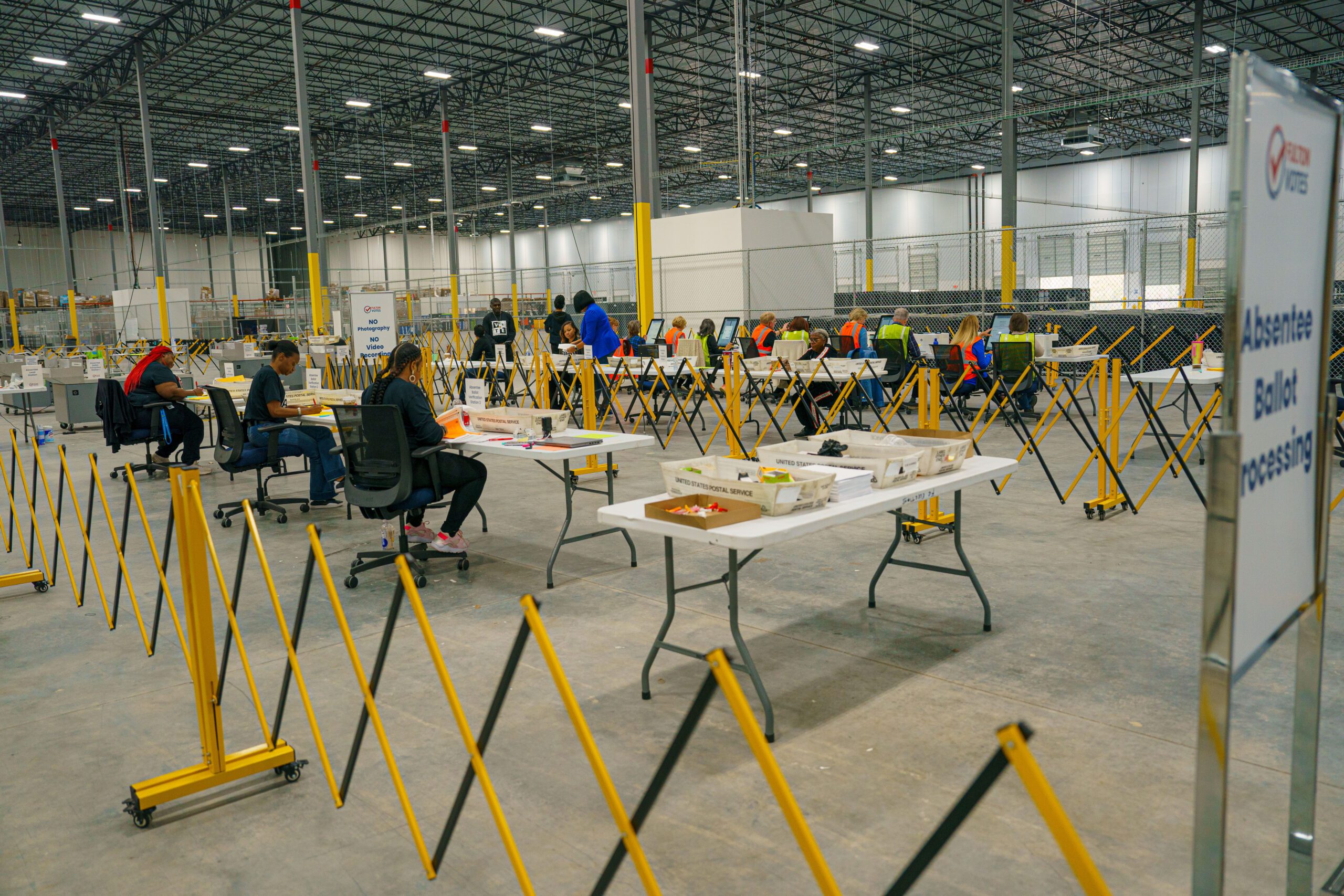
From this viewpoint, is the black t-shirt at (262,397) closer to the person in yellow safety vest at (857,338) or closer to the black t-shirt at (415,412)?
the black t-shirt at (415,412)

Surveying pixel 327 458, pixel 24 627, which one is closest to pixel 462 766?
pixel 24 627

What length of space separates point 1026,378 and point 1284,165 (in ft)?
29.9

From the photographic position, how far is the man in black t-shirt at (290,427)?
22.5 ft

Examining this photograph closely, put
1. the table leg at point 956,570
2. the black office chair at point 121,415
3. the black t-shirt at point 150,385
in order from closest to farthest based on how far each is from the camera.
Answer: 1. the table leg at point 956,570
2. the black office chair at point 121,415
3. the black t-shirt at point 150,385

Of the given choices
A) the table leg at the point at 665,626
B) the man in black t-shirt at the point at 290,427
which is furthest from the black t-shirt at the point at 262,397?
the table leg at the point at 665,626

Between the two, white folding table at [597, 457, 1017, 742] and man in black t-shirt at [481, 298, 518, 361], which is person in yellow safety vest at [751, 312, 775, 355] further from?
white folding table at [597, 457, 1017, 742]

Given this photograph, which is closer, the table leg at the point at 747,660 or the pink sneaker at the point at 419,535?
the table leg at the point at 747,660

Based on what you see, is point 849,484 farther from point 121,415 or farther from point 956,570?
point 121,415

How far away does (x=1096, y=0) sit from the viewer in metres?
18.3

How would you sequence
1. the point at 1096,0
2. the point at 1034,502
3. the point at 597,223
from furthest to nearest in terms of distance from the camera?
the point at 597,223 < the point at 1096,0 < the point at 1034,502

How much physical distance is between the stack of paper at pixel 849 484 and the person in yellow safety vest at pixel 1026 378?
6.72 metres

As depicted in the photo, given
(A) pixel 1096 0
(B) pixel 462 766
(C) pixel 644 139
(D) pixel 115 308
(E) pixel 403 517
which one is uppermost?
(A) pixel 1096 0

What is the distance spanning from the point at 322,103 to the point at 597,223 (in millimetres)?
18412

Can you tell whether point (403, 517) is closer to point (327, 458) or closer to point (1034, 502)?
point (327, 458)
